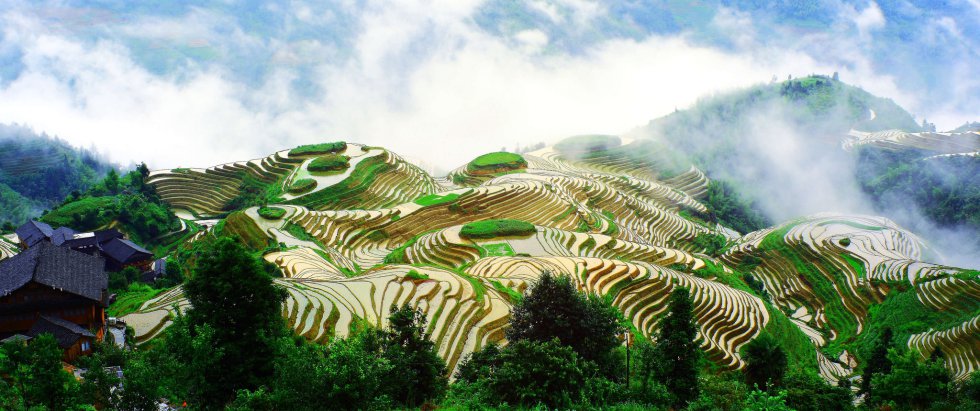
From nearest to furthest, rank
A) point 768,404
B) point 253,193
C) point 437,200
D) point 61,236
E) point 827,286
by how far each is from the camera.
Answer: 1. point 768,404
2. point 61,236
3. point 827,286
4. point 437,200
5. point 253,193

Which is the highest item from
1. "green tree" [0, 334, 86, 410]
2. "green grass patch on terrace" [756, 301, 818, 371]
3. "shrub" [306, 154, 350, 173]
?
"shrub" [306, 154, 350, 173]

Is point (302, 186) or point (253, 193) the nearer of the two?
point (302, 186)

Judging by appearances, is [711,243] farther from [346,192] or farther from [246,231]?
[246,231]

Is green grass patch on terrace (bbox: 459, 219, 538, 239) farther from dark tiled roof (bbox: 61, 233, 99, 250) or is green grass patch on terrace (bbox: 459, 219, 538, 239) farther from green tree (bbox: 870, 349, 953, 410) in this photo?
green tree (bbox: 870, 349, 953, 410)

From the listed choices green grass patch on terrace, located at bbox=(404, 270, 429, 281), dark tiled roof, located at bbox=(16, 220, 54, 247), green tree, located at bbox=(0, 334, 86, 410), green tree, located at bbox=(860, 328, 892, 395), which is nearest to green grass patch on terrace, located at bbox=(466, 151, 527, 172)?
dark tiled roof, located at bbox=(16, 220, 54, 247)

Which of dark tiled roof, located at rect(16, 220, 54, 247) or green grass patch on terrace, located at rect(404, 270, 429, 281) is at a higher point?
dark tiled roof, located at rect(16, 220, 54, 247)

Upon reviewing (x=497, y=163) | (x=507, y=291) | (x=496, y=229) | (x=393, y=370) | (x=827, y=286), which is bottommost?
(x=393, y=370)

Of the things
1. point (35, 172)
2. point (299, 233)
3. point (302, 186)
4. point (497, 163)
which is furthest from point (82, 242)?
point (35, 172)
